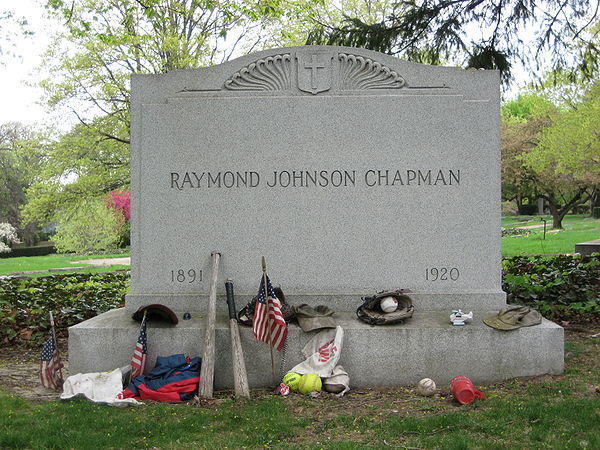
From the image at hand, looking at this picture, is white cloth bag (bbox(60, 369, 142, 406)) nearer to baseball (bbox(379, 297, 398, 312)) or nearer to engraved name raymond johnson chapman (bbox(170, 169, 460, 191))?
engraved name raymond johnson chapman (bbox(170, 169, 460, 191))

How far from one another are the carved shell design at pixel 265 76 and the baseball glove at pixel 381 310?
2547 millimetres

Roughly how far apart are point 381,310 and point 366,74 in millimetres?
2629

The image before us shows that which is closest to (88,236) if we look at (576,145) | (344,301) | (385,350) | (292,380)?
(576,145)

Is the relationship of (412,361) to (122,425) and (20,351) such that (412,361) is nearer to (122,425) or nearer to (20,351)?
(122,425)

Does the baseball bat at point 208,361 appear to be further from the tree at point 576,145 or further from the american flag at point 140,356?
the tree at point 576,145

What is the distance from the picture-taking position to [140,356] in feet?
18.7

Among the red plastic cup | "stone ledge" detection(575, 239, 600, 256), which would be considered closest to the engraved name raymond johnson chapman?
the red plastic cup

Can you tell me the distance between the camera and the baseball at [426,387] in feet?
18.0

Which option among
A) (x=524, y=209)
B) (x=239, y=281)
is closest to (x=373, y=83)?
(x=239, y=281)

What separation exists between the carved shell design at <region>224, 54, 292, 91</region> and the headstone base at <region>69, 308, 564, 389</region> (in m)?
2.69

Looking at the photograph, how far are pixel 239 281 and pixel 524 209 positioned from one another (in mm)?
60591

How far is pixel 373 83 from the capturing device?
6.73 metres

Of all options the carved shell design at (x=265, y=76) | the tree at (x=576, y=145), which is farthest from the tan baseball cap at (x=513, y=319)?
the tree at (x=576, y=145)

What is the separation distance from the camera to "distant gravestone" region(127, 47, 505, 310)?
671cm
